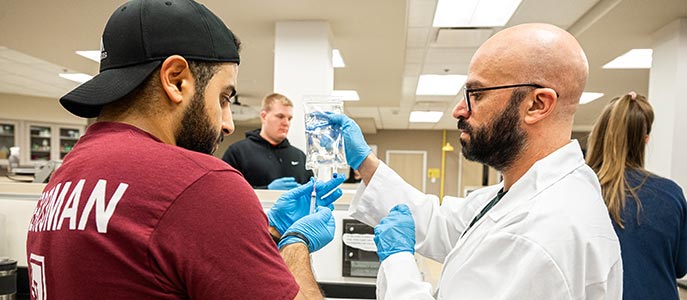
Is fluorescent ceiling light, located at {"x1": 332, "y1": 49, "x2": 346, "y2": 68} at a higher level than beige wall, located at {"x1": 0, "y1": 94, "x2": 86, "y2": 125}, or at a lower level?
higher

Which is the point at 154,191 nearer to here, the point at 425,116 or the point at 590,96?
the point at 590,96

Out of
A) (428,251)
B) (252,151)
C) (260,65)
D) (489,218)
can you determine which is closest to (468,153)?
(489,218)

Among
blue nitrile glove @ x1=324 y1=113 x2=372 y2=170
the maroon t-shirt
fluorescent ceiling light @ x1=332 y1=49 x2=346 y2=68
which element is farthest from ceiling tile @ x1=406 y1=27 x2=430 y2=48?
the maroon t-shirt

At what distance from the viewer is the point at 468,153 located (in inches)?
46.8

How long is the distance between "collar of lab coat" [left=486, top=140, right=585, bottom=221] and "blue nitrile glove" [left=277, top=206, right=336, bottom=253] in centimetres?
41

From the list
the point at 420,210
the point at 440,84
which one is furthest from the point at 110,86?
the point at 440,84

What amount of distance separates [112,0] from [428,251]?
2914 mm

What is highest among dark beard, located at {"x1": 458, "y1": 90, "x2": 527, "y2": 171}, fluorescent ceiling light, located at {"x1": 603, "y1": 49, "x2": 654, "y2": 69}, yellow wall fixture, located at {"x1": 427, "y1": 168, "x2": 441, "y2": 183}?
fluorescent ceiling light, located at {"x1": 603, "y1": 49, "x2": 654, "y2": 69}

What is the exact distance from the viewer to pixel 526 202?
92 cm

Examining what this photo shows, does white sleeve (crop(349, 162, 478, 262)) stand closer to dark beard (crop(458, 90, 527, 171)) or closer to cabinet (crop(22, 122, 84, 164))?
dark beard (crop(458, 90, 527, 171))

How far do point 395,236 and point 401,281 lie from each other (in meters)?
0.17

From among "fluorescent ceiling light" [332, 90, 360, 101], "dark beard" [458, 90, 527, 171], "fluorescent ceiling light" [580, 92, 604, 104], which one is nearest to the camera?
"dark beard" [458, 90, 527, 171]

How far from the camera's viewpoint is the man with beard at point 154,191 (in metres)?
0.60

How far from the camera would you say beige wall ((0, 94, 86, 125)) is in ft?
24.9
